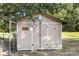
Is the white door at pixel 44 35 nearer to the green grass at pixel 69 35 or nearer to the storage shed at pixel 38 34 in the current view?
the storage shed at pixel 38 34

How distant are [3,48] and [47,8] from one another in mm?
455

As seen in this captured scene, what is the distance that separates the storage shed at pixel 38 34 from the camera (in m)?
1.48

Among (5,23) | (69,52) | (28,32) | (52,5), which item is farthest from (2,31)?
(69,52)

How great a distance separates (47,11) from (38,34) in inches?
7.4

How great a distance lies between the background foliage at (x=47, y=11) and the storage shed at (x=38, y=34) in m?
0.04

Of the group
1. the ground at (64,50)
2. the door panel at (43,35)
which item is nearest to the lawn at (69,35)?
the ground at (64,50)

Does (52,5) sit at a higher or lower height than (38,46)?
higher

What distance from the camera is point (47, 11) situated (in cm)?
148

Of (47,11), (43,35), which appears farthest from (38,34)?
(47,11)

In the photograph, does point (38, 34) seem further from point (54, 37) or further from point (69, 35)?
point (69, 35)

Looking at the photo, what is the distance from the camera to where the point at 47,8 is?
1.49 metres

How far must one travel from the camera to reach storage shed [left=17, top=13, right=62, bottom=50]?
58.1 inches

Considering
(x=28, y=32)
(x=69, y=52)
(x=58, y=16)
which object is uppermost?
(x=58, y=16)

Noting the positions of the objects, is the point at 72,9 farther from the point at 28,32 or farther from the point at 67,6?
the point at 28,32
